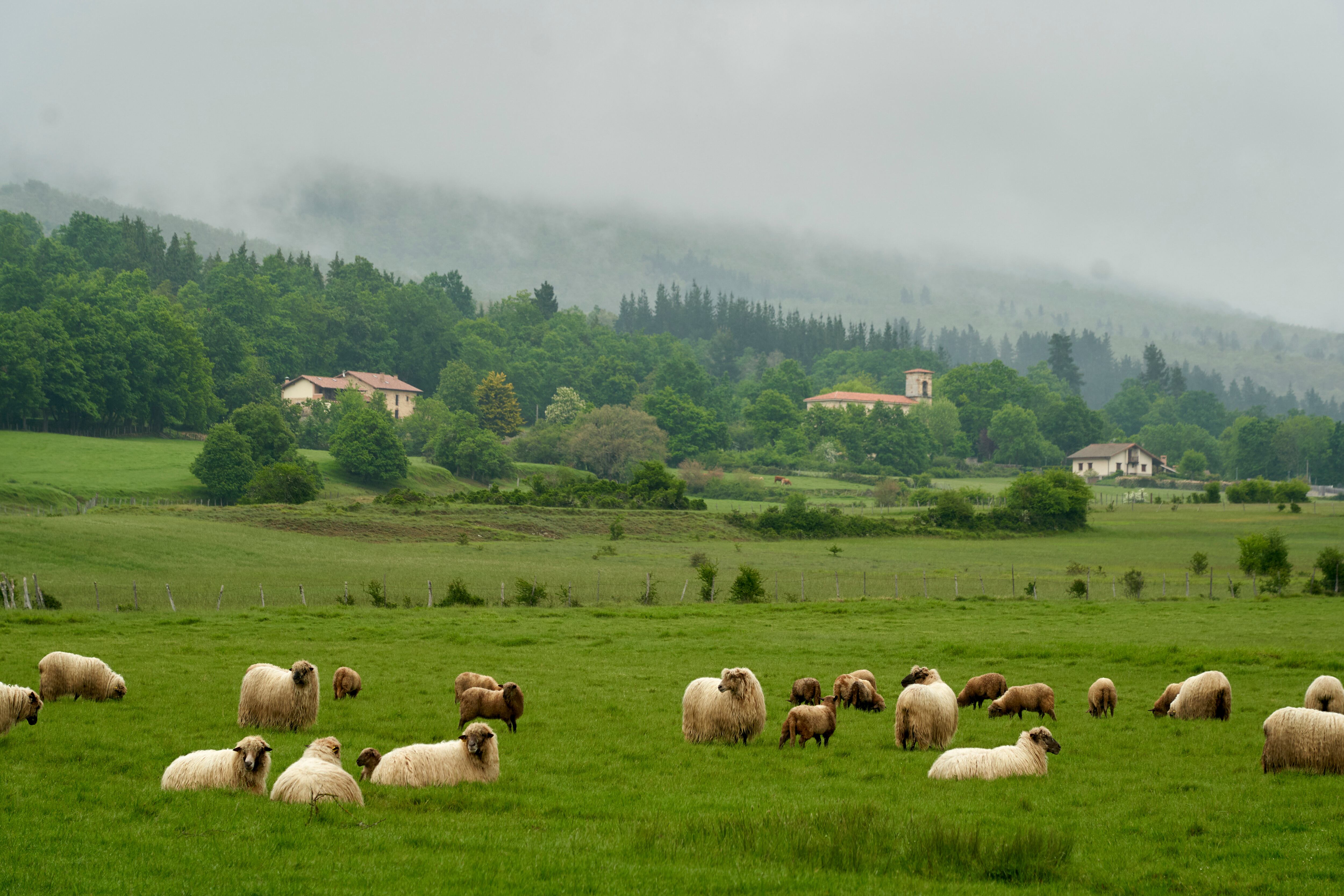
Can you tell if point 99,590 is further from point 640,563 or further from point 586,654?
point 640,563

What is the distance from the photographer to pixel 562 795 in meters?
15.1

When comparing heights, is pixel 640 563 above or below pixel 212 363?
below

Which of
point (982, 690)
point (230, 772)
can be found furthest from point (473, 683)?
point (982, 690)

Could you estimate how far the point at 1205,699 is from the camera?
22438 mm

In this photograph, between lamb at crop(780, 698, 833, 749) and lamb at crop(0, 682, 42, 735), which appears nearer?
lamb at crop(0, 682, 42, 735)

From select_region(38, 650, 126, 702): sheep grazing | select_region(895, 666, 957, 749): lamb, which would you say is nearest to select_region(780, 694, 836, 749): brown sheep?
select_region(895, 666, 957, 749): lamb

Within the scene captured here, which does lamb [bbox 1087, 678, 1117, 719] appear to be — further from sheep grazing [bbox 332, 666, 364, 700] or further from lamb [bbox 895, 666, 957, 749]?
sheep grazing [bbox 332, 666, 364, 700]

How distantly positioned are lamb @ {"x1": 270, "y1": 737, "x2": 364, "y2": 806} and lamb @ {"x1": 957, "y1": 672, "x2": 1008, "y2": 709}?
1588 centimetres

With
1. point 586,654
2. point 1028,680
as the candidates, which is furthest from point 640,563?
point 1028,680

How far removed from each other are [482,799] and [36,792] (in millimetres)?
6137

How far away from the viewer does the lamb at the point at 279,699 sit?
64.2 ft

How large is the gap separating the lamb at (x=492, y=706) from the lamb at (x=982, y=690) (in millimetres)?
11061

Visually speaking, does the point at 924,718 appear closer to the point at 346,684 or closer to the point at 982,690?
the point at 982,690

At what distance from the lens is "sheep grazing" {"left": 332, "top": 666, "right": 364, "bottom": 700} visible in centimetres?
2333
